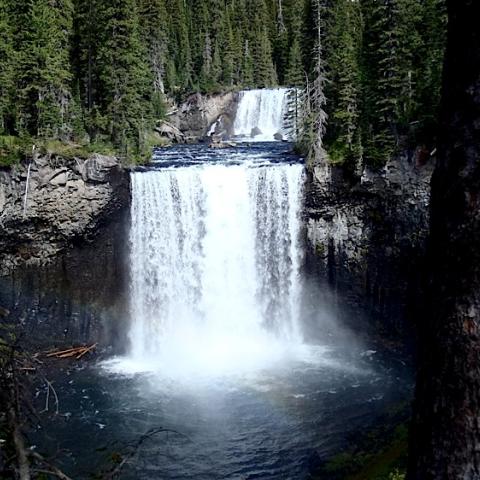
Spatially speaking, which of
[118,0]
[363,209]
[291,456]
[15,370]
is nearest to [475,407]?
[15,370]

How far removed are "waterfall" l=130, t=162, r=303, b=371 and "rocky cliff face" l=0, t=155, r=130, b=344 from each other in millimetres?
1142

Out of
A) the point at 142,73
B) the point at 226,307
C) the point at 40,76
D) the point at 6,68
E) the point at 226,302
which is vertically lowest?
the point at 226,307

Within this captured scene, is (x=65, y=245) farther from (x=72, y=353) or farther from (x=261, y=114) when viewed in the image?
(x=261, y=114)

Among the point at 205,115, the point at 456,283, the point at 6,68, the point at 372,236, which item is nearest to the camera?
the point at 456,283

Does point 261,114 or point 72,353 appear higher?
point 261,114

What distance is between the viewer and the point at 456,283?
259 cm

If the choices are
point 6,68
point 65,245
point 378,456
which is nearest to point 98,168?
point 65,245

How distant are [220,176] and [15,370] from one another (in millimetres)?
23800

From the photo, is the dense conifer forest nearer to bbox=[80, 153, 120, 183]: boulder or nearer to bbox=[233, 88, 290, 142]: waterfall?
bbox=[80, 153, 120, 183]: boulder

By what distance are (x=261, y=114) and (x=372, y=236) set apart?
29616mm

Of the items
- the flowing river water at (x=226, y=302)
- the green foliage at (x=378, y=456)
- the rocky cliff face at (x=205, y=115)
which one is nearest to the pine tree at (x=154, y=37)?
the rocky cliff face at (x=205, y=115)

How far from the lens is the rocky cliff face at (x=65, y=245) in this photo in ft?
84.0

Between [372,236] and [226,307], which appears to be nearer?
[372,236]

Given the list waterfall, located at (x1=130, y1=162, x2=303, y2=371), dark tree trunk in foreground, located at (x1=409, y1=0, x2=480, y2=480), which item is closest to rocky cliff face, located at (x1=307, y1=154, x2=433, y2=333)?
waterfall, located at (x1=130, y1=162, x2=303, y2=371)
